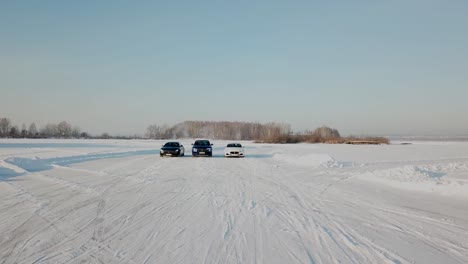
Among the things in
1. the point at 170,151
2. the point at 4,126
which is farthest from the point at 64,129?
the point at 170,151

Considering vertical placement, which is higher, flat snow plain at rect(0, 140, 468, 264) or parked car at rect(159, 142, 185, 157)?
parked car at rect(159, 142, 185, 157)

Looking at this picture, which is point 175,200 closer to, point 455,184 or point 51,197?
point 51,197

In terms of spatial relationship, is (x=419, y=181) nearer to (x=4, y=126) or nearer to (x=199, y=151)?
(x=199, y=151)

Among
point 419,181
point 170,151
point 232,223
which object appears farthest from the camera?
point 170,151

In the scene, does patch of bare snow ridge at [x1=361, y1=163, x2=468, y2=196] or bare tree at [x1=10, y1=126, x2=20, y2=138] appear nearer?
patch of bare snow ridge at [x1=361, y1=163, x2=468, y2=196]

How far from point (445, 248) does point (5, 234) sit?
7214 millimetres

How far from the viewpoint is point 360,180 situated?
15000 mm

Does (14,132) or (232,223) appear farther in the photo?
(14,132)

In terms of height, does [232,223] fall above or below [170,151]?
below

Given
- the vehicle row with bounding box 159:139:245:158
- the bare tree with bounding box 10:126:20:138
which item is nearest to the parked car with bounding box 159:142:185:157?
the vehicle row with bounding box 159:139:245:158

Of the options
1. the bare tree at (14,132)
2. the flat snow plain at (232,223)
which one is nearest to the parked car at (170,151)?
the flat snow plain at (232,223)

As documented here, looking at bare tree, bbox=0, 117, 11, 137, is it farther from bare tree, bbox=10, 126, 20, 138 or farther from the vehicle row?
the vehicle row

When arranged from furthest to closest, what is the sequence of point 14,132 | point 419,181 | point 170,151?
point 14,132, point 170,151, point 419,181

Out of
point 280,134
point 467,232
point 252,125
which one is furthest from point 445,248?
point 252,125
